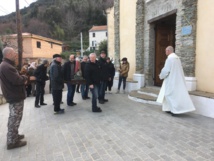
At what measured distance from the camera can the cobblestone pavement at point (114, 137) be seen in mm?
3037

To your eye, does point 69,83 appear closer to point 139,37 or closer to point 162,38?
point 139,37

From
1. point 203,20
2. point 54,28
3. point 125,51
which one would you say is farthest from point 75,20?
point 203,20

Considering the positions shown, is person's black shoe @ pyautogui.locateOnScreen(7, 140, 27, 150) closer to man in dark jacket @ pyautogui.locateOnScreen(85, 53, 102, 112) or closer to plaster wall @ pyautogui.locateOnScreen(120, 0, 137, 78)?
man in dark jacket @ pyautogui.locateOnScreen(85, 53, 102, 112)

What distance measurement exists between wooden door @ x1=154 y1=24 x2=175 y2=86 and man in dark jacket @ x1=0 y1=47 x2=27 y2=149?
5.80 m

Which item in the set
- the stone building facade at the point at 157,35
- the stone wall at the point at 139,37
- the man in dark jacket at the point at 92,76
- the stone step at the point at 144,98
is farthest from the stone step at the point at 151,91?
the man in dark jacket at the point at 92,76

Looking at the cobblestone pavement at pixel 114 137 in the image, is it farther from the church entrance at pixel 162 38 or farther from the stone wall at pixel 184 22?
the church entrance at pixel 162 38

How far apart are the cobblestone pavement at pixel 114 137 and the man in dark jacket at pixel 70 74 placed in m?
0.90

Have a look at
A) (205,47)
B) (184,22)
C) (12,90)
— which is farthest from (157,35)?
(12,90)

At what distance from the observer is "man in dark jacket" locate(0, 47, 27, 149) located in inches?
129

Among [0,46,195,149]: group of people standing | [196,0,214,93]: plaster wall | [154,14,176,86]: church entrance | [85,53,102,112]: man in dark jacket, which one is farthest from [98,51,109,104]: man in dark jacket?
[196,0,214,93]: plaster wall

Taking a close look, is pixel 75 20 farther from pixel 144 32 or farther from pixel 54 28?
pixel 144 32

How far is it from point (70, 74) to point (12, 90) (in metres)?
2.97

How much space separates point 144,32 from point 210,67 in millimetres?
3683

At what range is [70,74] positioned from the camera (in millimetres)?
6270
